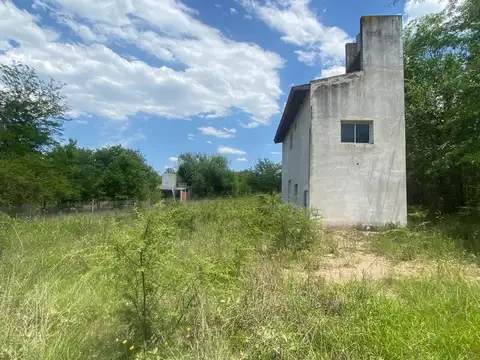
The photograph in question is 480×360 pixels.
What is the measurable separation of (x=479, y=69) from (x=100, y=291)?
10327mm

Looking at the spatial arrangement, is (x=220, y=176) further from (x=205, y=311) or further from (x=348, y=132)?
(x=205, y=311)

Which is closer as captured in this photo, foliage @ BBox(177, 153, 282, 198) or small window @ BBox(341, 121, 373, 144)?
small window @ BBox(341, 121, 373, 144)

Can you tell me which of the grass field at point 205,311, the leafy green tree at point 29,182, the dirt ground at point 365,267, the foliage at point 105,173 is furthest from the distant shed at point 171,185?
the grass field at point 205,311

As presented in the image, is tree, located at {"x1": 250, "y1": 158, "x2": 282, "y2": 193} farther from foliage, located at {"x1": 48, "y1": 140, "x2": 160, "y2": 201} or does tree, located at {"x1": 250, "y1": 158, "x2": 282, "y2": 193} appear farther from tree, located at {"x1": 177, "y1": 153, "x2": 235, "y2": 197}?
foliage, located at {"x1": 48, "y1": 140, "x2": 160, "y2": 201}

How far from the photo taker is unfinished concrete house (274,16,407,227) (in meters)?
11.1

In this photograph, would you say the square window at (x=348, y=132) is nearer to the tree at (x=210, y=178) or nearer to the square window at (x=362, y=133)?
the square window at (x=362, y=133)

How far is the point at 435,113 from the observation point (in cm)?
1342

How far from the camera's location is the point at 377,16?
11266mm

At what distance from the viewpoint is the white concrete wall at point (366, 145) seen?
36.5ft

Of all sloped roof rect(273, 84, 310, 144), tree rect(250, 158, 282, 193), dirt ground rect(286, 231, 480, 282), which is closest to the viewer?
dirt ground rect(286, 231, 480, 282)

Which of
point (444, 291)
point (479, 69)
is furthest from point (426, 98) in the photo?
point (444, 291)

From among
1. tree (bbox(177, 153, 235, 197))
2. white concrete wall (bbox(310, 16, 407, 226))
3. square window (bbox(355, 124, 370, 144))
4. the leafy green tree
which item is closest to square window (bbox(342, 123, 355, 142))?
square window (bbox(355, 124, 370, 144))

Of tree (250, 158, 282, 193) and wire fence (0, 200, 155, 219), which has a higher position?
tree (250, 158, 282, 193)

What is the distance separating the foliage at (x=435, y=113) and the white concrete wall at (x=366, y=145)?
173 cm
